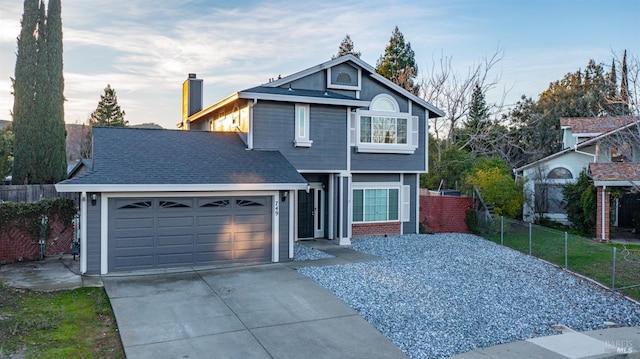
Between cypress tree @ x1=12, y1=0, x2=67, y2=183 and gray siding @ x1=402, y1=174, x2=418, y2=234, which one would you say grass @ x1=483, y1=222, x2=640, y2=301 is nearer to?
gray siding @ x1=402, y1=174, x2=418, y2=234

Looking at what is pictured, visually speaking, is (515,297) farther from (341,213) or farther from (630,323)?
(341,213)

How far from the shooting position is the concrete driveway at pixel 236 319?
676cm

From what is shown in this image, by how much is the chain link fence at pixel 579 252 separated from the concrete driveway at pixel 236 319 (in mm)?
7058

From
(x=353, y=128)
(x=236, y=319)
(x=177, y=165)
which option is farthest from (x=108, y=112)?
(x=236, y=319)

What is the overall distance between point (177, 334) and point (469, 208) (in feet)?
50.6

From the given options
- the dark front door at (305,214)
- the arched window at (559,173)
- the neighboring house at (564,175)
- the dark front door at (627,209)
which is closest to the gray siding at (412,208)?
the dark front door at (305,214)

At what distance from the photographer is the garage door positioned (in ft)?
36.6

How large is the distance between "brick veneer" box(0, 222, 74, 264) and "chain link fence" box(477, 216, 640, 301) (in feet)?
47.0

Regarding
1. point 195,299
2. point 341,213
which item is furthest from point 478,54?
point 195,299

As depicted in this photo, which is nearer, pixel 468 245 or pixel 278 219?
pixel 278 219

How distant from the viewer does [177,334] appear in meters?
7.21

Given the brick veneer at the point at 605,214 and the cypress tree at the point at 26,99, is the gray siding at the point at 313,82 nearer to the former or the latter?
the cypress tree at the point at 26,99

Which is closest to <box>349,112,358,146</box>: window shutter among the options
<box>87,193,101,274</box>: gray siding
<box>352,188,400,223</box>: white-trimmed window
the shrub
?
<box>352,188,400,223</box>: white-trimmed window

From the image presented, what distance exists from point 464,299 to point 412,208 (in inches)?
356
